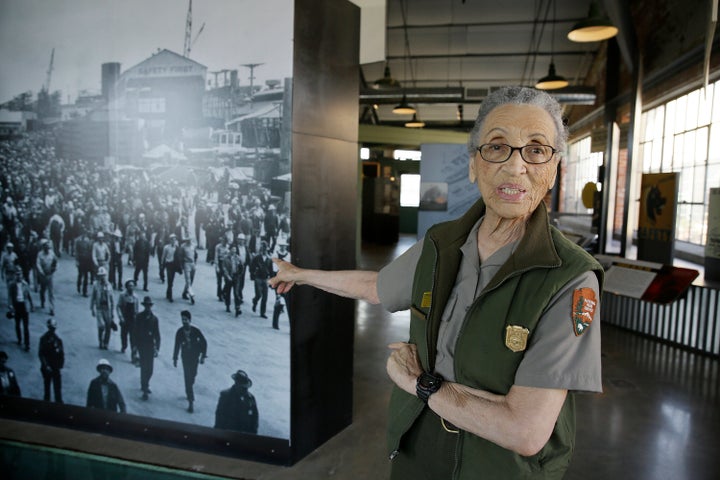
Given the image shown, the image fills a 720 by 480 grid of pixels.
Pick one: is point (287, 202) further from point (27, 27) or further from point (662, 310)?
point (662, 310)

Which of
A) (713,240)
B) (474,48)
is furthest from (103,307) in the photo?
(474,48)

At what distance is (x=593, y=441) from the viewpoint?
135 inches

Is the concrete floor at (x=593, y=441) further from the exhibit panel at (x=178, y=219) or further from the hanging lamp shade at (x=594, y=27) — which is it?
the hanging lamp shade at (x=594, y=27)

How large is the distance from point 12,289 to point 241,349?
1659 mm

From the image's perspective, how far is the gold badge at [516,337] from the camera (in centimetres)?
121

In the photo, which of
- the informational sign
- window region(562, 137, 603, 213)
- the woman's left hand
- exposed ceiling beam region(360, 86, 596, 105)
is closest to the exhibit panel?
the woman's left hand

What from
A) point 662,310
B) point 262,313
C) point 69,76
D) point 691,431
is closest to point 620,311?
point 662,310

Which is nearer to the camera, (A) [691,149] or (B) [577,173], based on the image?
(A) [691,149]

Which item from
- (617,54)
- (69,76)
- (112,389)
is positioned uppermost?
(617,54)

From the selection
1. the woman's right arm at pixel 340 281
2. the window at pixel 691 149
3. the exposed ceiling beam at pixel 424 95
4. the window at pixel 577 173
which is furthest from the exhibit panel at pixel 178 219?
the window at pixel 577 173

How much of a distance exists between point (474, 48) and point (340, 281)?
1213cm

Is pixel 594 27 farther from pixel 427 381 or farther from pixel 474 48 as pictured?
pixel 474 48

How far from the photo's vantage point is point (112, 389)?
3.24 metres

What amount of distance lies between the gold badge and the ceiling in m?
9.66
